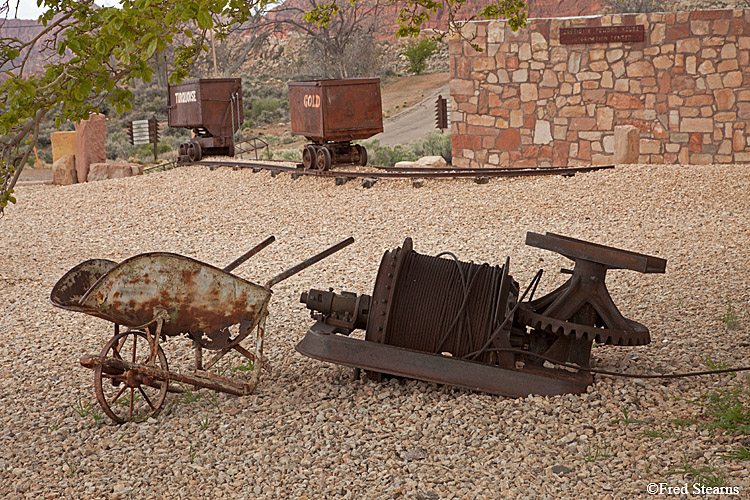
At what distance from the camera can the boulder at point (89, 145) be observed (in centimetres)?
1670

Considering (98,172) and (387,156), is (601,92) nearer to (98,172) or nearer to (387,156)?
(387,156)

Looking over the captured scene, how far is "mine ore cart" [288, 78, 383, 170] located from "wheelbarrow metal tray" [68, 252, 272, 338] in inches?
314

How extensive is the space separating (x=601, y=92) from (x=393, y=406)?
11.3m

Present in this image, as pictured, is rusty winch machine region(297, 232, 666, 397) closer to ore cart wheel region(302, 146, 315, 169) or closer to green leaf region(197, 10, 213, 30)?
green leaf region(197, 10, 213, 30)

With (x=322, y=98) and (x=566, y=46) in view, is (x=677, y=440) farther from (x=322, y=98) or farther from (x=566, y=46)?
(x=566, y=46)

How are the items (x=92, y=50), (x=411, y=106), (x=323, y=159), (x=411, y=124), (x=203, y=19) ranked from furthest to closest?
(x=411, y=106) → (x=411, y=124) → (x=323, y=159) → (x=92, y=50) → (x=203, y=19)

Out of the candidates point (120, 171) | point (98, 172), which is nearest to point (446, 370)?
point (120, 171)

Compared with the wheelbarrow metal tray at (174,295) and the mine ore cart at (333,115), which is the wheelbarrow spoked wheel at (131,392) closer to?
the wheelbarrow metal tray at (174,295)

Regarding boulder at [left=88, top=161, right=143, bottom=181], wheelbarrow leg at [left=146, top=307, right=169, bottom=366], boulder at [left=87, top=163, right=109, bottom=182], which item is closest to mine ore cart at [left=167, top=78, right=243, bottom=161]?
boulder at [left=88, top=161, right=143, bottom=181]

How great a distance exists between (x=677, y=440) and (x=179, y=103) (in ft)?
47.9

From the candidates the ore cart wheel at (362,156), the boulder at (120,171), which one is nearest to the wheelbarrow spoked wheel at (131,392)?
the ore cart wheel at (362,156)

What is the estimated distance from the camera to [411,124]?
30250mm

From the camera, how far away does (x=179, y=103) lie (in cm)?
1639

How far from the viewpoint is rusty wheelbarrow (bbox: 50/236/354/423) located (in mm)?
4090
